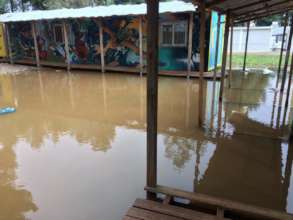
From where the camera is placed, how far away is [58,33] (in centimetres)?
1192

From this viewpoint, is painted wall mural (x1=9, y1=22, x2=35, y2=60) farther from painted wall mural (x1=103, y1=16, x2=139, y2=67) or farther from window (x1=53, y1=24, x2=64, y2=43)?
painted wall mural (x1=103, y1=16, x2=139, y2=67)

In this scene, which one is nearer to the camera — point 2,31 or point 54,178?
point 54,178

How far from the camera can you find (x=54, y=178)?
301 centimetres

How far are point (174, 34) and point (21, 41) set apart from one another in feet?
28.7

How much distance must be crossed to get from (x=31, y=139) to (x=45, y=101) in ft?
7.99

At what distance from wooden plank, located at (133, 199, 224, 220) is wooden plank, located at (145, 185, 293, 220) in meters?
0.14

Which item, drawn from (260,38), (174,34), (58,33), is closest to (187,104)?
(174,34)

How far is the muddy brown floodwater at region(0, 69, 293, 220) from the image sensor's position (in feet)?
8.70

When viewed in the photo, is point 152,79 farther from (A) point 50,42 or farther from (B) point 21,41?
(B) point 21,41

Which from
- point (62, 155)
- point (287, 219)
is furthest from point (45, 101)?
point (287, 219)

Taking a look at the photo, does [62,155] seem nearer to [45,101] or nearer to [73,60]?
[45,101]

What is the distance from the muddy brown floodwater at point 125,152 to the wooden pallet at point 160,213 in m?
0.22

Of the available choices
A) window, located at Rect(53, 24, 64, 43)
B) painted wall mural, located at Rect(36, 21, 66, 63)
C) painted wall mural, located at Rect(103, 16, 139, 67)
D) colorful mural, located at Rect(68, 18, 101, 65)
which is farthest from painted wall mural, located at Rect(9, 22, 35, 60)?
painted wall mural, located at Rect(103, 16, 139, 67)

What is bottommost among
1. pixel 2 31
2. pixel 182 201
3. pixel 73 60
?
pixel 182 201
